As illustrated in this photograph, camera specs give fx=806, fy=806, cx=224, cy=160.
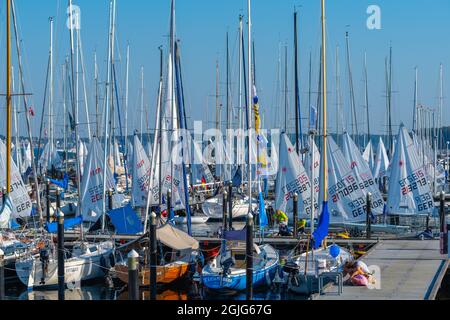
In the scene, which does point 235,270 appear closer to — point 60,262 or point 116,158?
point 60,262

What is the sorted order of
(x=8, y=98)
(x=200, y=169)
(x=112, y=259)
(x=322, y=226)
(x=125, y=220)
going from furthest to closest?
(x=200, y=169)
(x=112, y=259)
(x=125, y=220)
(x=8, y=98)
(x=322, y=226)

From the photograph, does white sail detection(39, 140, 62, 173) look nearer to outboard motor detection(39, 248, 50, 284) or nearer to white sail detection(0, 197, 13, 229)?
white sail detection(0, 197, 13, 229)

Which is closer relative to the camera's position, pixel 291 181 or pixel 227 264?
pixel 227 264

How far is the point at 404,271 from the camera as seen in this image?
21484 mm

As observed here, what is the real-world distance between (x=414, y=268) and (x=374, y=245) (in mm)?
4725

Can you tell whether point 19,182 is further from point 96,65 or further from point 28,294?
point 96,65

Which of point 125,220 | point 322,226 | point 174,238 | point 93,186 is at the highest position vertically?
point 93,186

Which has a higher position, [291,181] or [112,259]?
[291,181]

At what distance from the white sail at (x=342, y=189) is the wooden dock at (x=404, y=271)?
1406 millimetres

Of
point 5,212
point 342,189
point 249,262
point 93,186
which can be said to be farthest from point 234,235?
point 93,186

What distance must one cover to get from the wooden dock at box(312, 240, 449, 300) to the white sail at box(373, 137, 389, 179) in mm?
21547

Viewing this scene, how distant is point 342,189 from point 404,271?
5.06m

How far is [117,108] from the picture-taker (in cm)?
4475
